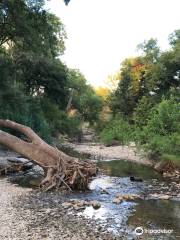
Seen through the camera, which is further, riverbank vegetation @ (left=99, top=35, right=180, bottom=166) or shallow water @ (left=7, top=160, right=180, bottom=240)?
riverbank vegetation @ (left=99, top=35, right=180, bottom=166)

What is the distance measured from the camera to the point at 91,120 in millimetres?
68500

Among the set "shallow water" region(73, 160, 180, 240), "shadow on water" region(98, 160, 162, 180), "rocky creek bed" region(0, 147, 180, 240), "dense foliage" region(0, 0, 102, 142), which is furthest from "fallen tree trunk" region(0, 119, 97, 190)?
A: "dense foliage" region(0, 0, 102, 142)

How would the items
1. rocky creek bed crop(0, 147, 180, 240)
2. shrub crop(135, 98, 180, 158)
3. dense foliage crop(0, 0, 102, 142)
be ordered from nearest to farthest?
rocky creek bed crop(0, 147, 180, 240), shrub crop(135, 98, 180, 158), dense foliage crop(0, 0, 102, 142)

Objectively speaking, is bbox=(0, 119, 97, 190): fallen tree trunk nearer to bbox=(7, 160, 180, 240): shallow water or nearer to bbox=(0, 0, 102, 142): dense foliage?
bbox=(7, 160, 180, 240): shallow water

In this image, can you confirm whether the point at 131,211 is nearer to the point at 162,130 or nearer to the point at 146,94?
the point at 162,130

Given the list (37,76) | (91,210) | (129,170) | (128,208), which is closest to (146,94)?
(37,76)

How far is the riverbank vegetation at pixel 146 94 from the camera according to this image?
30.8 meters

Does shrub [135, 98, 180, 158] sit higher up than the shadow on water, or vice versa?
shrub [135, 98, 180, 158]

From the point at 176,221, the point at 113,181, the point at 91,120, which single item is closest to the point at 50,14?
the point at 113,181

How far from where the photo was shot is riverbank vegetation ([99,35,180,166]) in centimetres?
3083

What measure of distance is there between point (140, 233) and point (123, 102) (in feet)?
160

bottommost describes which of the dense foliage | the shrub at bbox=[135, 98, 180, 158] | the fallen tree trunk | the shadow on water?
the shadow on water

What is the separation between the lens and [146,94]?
187ft

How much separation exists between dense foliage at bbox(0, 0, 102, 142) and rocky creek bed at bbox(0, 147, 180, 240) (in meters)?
12.3
